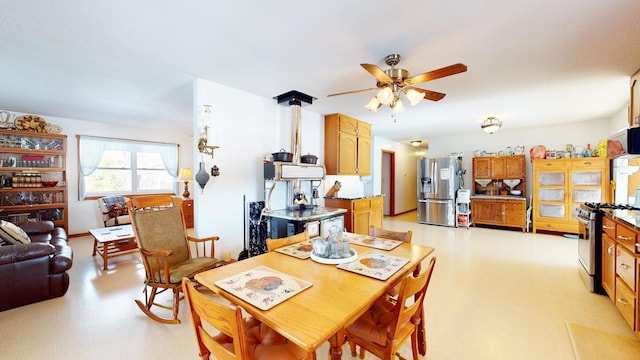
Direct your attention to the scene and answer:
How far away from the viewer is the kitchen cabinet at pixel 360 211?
14.3ft

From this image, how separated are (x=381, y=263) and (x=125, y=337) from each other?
207 cm

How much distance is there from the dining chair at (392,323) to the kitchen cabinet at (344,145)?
3.05 m

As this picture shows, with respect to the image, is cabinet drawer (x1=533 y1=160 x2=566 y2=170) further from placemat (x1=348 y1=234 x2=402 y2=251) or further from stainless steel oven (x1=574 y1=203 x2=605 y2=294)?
placemat (x1=348 y1=234 x2=402 y2=251)

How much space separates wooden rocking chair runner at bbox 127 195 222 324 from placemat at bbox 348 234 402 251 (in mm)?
1458

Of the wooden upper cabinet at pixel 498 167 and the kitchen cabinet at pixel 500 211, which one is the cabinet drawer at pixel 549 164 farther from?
the kitchen cabinet at pixel 500 211

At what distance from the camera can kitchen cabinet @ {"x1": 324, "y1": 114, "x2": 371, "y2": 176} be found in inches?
178

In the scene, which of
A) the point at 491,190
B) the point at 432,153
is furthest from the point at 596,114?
the point at 432,153

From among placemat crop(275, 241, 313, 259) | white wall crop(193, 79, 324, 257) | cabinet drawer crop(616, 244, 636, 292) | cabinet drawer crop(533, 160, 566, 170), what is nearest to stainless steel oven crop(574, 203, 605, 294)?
cabinet drawer crop(616, 244, 636, 292)

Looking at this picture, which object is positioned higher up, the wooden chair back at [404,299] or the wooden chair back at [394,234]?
the wooden chair back at [394,234]

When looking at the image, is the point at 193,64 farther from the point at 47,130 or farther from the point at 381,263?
the point at 47,130

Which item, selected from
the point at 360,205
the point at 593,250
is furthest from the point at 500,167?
the point at 360,205

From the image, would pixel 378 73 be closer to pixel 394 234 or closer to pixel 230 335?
pixel 394 234

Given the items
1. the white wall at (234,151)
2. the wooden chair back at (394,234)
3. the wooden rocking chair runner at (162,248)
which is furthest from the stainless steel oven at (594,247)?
the wooden rocking chair runner at (162,248)

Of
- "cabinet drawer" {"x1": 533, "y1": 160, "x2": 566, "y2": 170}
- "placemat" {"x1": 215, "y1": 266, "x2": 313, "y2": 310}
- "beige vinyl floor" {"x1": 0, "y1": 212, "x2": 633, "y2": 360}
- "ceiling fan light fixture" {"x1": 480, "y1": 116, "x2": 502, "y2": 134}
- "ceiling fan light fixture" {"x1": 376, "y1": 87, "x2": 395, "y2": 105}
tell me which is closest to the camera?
"placemat" {"x1": 215, "y1": 266, "x2": 313, "y2": 310}
